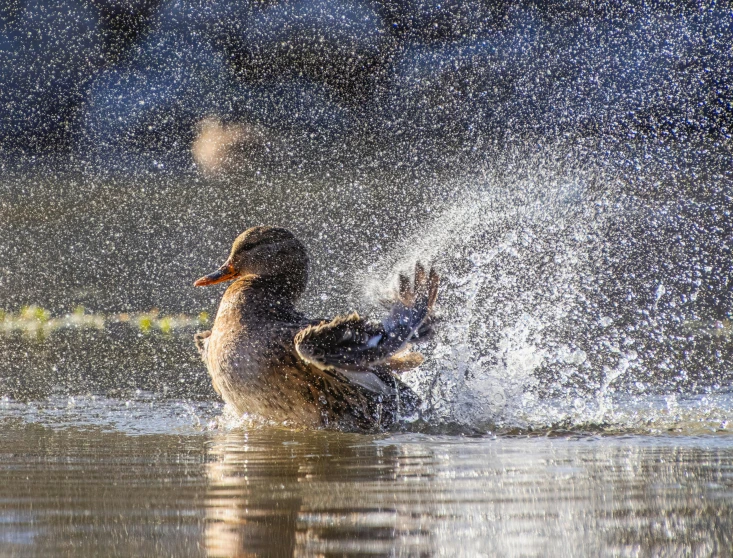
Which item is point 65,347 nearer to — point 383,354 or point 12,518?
point 383,354

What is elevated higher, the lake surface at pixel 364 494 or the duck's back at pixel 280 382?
the duck's back at pixel 280 382

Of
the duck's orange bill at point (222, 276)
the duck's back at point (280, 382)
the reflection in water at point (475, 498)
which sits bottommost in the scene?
the reflection in water at point (475, 498)

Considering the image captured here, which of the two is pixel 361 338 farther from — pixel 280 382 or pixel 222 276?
pixel 222 276

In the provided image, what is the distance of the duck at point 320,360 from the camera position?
3482mm

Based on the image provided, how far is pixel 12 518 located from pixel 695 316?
765 centimetres

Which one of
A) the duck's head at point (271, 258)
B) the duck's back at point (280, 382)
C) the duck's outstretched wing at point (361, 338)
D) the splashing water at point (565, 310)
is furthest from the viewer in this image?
the duck's head at point (271, 258)

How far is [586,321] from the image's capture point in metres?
7.56

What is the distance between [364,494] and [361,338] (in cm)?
156

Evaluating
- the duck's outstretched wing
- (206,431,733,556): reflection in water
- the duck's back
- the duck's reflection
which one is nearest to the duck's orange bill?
the duck's back

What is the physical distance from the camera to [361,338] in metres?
3.49

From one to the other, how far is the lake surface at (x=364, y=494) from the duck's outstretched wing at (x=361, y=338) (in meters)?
0.35

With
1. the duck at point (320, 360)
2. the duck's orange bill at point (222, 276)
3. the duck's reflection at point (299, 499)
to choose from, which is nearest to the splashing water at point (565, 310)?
the duck at point (320, 360)

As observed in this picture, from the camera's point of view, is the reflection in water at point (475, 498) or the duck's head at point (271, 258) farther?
the duck's head at point (271, 258)

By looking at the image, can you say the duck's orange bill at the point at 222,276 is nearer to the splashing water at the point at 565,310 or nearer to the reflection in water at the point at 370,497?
the splashing water at the point at 565,310
